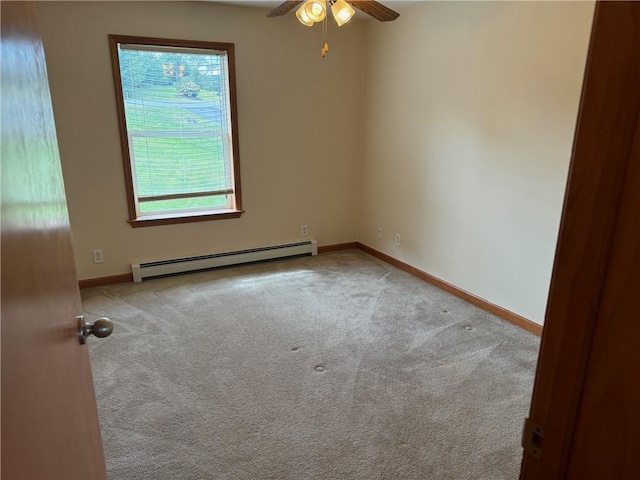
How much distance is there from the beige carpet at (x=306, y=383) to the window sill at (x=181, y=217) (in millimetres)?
580

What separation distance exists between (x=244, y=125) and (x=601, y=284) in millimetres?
3767

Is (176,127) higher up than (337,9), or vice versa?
(337,9)

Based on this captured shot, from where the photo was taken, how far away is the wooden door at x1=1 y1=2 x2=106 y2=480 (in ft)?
2.01

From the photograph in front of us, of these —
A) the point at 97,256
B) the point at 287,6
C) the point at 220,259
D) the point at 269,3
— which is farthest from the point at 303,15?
the point at 97,256

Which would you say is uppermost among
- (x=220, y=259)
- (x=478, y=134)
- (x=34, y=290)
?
(x=478, y=134)

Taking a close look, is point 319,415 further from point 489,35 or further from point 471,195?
point 489,35

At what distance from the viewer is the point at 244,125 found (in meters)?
3.98

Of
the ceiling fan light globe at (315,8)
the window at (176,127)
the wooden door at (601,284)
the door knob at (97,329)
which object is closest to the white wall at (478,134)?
the ceiling fan light globe at (315,8)

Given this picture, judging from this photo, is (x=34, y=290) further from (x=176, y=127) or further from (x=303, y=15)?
(x=176, y=127)

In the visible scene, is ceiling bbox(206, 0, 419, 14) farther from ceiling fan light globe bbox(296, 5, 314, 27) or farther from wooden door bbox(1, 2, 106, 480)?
wooden door bbox(1, 2, 106, 480)

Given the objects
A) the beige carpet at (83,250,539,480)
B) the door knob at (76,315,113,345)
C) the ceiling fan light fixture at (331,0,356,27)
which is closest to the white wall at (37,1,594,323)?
the beige carpet at (83,250,539,480)

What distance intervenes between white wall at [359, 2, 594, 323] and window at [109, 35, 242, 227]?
149 centimetres

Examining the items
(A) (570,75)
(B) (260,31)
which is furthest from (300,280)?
(A) (570,75)

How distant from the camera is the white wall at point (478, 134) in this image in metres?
2.62
